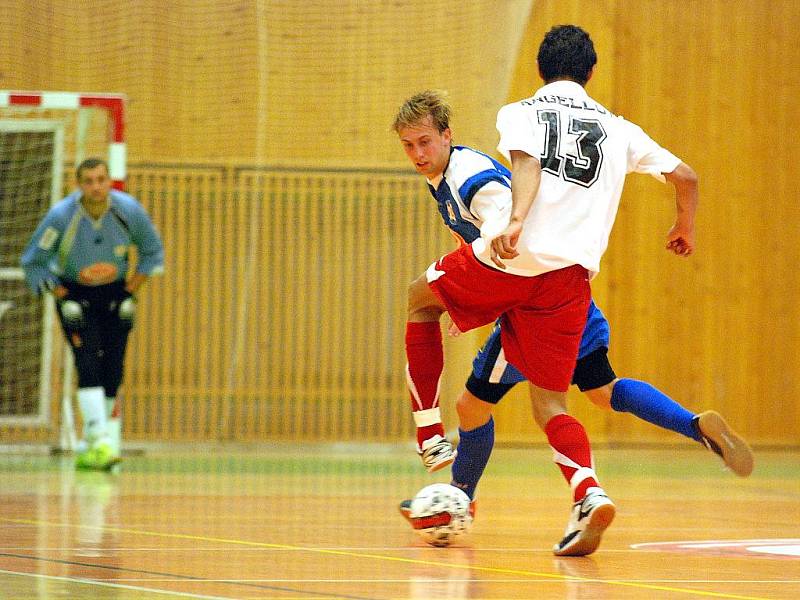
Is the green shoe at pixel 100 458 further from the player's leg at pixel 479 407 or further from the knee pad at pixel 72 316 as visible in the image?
the player's leg at pixel 479 407

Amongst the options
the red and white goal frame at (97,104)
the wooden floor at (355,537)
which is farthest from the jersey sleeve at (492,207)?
the red and white goal frame at (97,104)

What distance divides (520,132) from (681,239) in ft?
2.24

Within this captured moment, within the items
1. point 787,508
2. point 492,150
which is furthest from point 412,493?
point 492,150

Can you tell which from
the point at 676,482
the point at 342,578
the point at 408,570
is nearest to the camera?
the point at 342,578

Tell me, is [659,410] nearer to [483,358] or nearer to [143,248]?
[483,358]

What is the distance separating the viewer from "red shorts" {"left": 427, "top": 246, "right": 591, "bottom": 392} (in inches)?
162

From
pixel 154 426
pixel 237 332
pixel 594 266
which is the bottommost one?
pixel 154 426

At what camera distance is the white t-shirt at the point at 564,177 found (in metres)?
4.04

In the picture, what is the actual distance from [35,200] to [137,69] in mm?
1538

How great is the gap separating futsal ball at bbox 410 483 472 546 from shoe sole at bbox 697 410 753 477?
0.79m

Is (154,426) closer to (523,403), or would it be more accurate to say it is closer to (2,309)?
(2,309)

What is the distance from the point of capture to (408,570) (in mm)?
3570

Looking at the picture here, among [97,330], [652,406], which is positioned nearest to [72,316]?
[97,330]

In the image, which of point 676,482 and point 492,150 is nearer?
point 676,482
